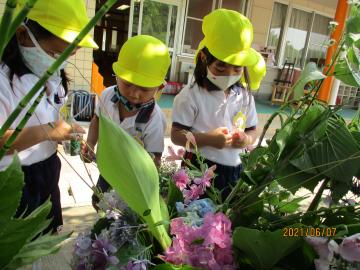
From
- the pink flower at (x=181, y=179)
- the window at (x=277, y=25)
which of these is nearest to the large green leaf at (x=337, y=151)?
the pink flower at (x=181, y=179)

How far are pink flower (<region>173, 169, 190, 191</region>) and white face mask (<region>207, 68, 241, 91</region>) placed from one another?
2.79 ft

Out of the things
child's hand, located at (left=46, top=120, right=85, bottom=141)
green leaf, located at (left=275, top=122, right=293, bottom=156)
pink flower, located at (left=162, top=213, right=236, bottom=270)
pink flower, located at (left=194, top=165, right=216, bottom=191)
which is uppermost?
green leaf, located at (left=275, top=122, right=293, bottom=156)

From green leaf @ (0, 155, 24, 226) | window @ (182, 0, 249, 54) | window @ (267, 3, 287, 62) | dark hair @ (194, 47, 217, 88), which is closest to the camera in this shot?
green leaf @ (0, 155, 24, 226)

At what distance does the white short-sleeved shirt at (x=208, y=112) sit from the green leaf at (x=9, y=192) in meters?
1.11

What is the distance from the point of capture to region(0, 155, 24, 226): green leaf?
0.38 metres

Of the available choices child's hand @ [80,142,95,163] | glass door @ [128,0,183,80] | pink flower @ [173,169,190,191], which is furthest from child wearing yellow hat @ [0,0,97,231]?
glass door @ [128,0,183,80]

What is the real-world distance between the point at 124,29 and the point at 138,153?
33.6 feet

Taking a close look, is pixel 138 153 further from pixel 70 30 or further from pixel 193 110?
pixel 193 110

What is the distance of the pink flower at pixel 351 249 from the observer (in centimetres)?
46

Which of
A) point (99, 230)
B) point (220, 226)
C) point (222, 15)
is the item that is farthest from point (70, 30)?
point (220, 226)

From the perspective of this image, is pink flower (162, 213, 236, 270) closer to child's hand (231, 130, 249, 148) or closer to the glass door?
child's hand (231, 130, 249, 148)

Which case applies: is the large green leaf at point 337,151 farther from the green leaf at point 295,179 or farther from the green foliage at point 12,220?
the green foliage at point 12,220

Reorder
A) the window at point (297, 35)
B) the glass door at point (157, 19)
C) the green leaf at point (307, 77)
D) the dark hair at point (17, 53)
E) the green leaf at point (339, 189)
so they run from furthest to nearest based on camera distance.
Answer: the window at point (297, 35) < the glass door at point (157, 19) < the dark hair at point (17, 53) < the green leaf at point (339, 189) < the green leaf at point (307, 77)

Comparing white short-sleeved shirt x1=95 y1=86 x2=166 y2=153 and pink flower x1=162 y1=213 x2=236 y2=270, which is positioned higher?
pink flower x1=162 y1=213 x2=236 y2=270
